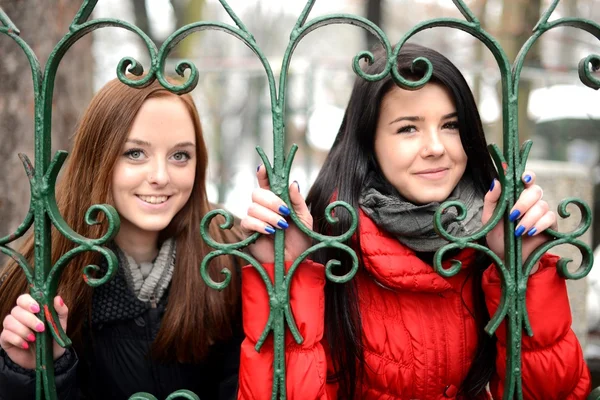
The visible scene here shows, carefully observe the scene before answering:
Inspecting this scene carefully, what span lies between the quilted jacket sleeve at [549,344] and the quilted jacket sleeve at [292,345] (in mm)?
539

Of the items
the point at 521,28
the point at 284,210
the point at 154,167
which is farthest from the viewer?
the point at 521,28

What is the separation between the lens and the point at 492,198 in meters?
1.63

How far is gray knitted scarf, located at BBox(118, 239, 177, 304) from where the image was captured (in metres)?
2.22

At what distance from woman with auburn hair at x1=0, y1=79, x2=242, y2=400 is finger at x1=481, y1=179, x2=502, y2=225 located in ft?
3.19

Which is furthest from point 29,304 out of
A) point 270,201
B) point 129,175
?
point 270,201

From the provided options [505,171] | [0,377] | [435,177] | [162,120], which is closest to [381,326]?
[435,177]

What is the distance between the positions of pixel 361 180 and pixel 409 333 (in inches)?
19.8

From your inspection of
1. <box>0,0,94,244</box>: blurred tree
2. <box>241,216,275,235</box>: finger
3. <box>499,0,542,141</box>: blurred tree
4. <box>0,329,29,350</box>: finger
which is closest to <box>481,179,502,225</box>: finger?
<box>241,216,275,235</box>: finger

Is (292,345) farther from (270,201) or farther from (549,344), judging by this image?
(549,344)

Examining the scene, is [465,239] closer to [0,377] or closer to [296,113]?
[0,377]

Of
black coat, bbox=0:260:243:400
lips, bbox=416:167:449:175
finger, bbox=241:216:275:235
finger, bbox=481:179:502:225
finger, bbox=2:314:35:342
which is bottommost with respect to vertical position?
black coat, bbox=0:260:243:400

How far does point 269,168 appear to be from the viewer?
152cm

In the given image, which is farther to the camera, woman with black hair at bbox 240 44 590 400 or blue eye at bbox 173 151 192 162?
blue eye at bbox 173 151 192 162

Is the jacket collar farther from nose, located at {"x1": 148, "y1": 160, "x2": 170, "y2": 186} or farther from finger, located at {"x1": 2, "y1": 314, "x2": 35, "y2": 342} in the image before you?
finger, located at {"x1": 2, "y1": 314, "x2": 35, "y2": 342}
